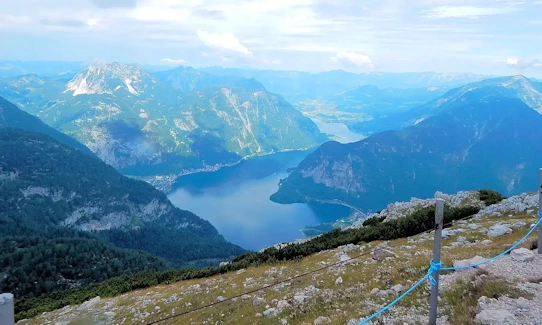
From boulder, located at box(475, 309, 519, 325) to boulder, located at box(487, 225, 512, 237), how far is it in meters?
13.5

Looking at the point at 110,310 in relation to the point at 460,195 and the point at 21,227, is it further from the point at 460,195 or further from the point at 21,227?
the point at 21,227

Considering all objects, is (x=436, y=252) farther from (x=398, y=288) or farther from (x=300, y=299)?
(x=300, y=299)

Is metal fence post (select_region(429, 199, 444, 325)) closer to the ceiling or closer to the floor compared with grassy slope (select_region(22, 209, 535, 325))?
closer to the ceiling

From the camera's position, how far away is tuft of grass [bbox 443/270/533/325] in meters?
10.9

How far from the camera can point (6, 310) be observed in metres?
6.43

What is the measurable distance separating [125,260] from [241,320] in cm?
9303

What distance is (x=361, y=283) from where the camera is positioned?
53.9 feet

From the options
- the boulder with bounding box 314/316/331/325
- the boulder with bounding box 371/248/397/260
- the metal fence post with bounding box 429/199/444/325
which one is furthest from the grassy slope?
the metal fence post with bounding box 429/199/444/325

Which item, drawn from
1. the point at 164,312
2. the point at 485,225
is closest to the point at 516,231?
the point at 485,225

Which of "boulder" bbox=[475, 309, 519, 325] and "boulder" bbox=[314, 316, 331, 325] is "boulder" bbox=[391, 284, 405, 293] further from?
"boulder" bbox=[475, 309, 519, 325]

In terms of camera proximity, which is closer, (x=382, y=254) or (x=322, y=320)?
(x=322, y=320)

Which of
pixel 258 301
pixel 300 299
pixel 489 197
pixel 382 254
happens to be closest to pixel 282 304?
pixel 300 299

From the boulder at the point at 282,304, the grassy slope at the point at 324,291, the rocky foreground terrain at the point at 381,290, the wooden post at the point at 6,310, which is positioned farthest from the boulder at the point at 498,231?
the wooden post at the point at 6,310

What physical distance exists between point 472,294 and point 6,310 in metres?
12.5
